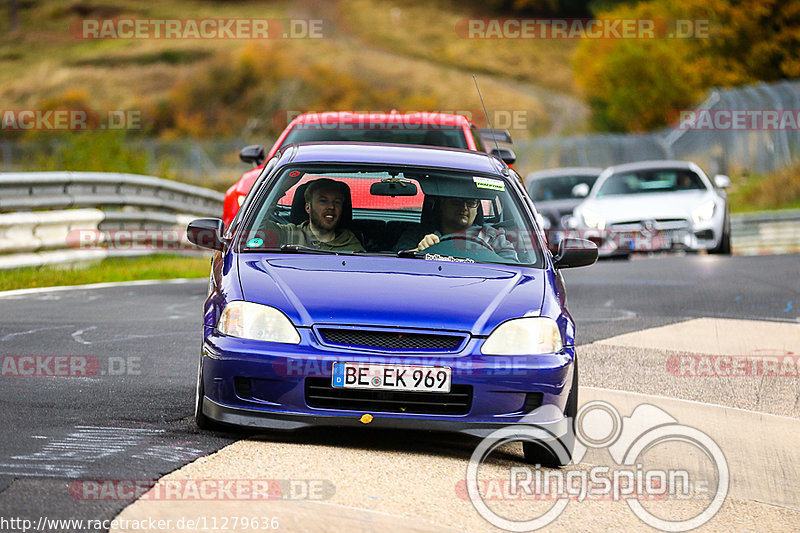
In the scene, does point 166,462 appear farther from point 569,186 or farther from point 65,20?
point 65,20

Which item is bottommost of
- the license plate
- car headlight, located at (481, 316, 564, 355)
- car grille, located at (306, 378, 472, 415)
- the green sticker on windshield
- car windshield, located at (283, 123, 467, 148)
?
car grille, located at (306, 378, 472, 415)

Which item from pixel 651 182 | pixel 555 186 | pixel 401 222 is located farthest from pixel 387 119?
pixel 555 186

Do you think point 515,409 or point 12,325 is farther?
point 12,325

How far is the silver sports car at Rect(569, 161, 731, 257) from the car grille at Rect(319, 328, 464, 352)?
561 inches

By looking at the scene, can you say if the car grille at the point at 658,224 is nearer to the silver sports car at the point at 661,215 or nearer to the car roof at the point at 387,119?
the silver sports car at the point at 661,215

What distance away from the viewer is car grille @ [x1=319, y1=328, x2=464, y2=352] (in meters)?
6.22

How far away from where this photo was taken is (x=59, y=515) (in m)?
4.92

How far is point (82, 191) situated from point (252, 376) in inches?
429

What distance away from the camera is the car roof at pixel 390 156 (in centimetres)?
761

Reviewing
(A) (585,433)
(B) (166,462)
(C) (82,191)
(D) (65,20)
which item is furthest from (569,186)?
(D) (65,20)

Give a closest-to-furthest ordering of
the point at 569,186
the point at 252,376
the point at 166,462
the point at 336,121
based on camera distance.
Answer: the point at 166,462, the point at 252,376, the point at 336,121, the point at 569,186

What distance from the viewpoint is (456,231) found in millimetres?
7539

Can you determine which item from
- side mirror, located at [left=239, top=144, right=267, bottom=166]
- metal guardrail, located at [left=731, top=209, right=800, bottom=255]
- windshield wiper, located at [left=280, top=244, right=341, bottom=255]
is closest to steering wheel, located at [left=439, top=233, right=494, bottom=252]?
windshield wiper, located at [left=280, top=244, right=341, bottom=255]

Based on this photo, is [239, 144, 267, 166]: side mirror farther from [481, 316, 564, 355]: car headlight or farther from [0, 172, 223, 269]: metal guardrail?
[481, 316, 564, 355]: car headlight
